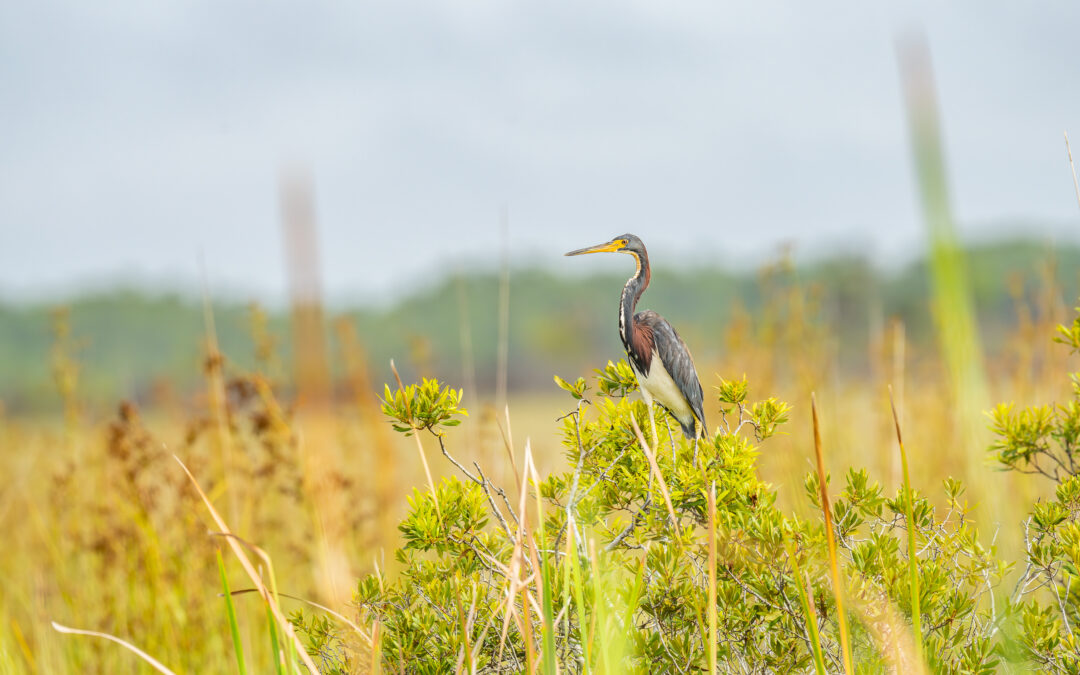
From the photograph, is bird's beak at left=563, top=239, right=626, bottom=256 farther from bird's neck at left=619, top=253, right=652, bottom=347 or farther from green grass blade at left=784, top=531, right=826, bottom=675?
green grass blade at left=784, top=531, right=826, bottom=675

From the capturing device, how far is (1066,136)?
2.00m

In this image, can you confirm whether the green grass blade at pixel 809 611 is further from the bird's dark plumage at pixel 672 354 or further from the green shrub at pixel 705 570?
the bird's dark plumage at pixel 672 354

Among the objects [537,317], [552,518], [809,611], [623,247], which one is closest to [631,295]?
[623,247]

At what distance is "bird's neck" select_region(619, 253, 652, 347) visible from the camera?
283 cm

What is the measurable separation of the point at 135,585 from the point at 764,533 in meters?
3.69

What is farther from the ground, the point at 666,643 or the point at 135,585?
the point at 666,643

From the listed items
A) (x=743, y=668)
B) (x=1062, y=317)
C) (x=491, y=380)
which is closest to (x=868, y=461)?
(x=1062, y=317)

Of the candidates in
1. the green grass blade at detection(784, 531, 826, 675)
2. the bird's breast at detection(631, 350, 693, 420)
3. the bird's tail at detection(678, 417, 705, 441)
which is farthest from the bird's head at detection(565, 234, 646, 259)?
the green grass blade at detection(784, 531, 826, 675)

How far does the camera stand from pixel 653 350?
3.17 meters

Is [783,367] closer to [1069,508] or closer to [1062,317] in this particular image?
[1062,317]

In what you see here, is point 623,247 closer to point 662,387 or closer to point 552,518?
point 662,387

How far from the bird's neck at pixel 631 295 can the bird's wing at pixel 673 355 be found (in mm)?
244

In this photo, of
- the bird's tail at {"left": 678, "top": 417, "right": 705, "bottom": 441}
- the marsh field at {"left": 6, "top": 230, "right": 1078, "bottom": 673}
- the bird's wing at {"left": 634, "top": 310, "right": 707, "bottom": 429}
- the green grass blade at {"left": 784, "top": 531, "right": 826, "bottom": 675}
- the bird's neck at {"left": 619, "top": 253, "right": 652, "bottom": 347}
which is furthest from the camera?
the bird's tail at {"left": 678, "top": 417, "right": 705, "bottom": 441}

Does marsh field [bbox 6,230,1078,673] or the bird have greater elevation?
the bird
